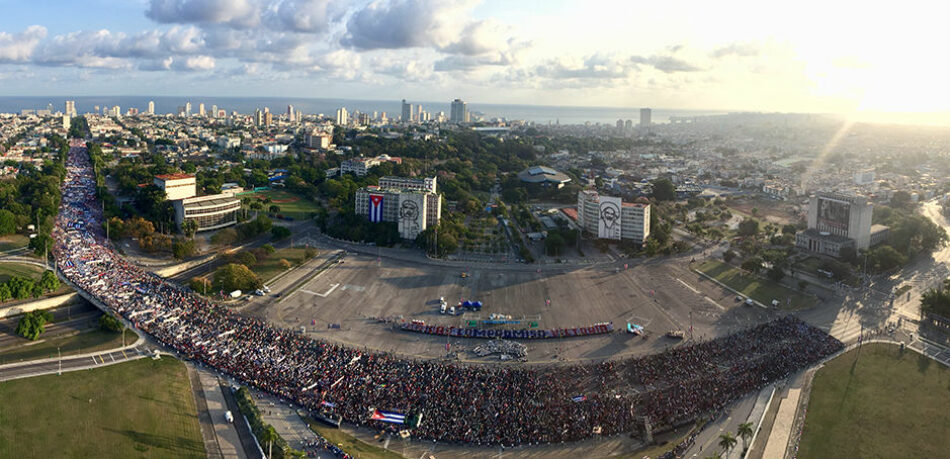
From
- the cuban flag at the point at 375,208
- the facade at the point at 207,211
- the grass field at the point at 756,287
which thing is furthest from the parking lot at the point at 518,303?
the facade at the point at 207,211

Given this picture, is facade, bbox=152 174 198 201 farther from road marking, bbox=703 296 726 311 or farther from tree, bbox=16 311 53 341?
road marking, bbox=703 296 726 311

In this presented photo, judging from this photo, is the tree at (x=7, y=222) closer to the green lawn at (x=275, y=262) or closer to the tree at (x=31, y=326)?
the tree at (x=31, y=326)

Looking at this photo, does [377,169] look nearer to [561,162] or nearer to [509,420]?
[561,162]

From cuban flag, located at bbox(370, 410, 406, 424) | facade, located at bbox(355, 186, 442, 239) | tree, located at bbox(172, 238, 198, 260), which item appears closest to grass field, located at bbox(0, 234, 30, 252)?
tree, located at bbox(172, 238, 198, 260)

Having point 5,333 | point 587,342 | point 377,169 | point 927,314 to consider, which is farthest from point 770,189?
point 5,333

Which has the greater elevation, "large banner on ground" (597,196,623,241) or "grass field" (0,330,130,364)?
"large banner on ground" (597,196,623,241)

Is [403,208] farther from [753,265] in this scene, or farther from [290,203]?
[753,265]
